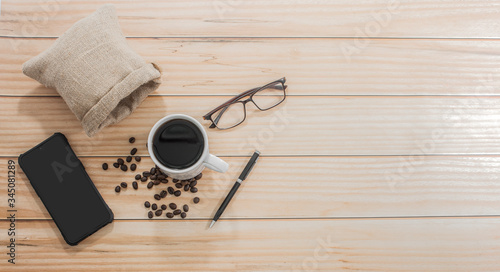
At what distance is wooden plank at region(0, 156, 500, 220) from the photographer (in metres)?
0.95

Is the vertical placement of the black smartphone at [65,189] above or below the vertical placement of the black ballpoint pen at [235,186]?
below

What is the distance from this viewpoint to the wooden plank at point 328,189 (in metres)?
0.95

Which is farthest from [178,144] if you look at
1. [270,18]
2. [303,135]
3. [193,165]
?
[270,18]

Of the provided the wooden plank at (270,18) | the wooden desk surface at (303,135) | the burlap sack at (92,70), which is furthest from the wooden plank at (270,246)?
the wooden plank at (270,18)

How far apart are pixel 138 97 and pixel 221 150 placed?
27 centimetres

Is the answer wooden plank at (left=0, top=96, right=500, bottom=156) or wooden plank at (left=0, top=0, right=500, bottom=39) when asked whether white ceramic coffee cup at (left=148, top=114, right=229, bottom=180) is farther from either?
wooden plank at (left=0, top=0, right=500, bottom=39)

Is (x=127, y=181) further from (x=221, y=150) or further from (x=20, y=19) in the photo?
(x=20, y=19)

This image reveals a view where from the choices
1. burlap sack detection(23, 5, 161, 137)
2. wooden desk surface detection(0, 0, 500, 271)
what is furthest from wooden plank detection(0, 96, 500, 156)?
burlap sack detection(23, 5, 161, 137)

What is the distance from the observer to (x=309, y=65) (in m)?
1.01

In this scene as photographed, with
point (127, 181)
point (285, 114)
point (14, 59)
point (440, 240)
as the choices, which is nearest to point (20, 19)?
point (14, 59)

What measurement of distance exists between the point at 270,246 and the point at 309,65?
1.77 ft

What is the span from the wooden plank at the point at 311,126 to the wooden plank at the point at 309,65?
0.03 meters

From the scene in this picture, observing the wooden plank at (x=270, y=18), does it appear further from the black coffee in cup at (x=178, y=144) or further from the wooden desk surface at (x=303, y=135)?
the black coffee in cup at (x=178, y=144)

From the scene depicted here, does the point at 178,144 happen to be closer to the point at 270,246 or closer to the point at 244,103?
the point at 244,103
